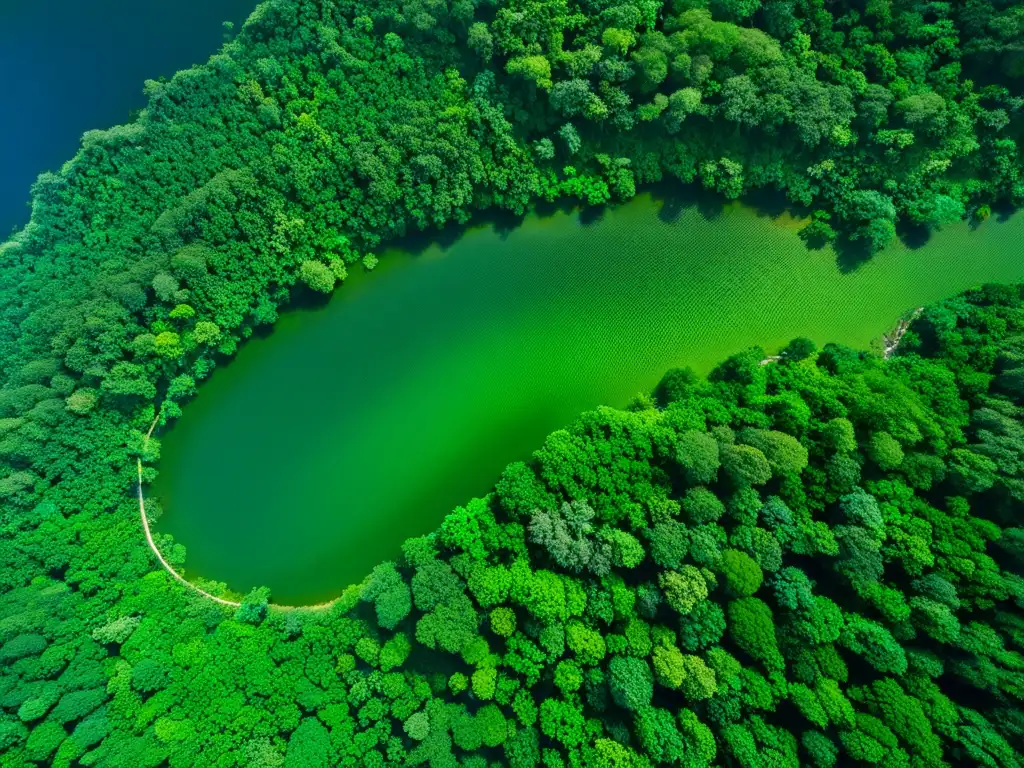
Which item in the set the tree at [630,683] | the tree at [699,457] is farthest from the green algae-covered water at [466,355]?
the tree at [630,683]

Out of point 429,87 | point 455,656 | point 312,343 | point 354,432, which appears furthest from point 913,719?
point 429,87

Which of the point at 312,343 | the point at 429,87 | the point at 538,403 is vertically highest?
the point at 429,87

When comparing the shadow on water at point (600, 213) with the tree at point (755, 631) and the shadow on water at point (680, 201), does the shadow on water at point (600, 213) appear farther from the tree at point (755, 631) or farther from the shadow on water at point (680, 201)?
the tree at point (755, 631)

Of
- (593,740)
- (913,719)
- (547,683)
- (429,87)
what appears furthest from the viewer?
(429,87)

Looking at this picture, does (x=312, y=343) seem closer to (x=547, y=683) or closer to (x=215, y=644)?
(x=215, y=644)

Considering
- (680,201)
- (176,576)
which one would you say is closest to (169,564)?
(176,576)

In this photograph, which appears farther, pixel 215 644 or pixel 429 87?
pixel 429 87

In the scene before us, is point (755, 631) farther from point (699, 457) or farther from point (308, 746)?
point (308, 746)
